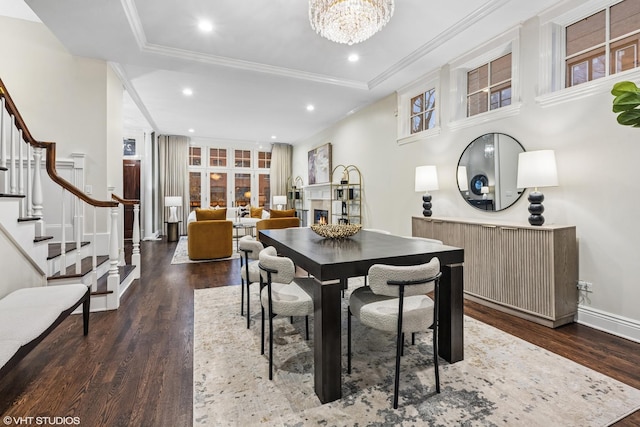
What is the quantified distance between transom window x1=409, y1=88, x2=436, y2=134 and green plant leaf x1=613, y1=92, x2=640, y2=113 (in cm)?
250

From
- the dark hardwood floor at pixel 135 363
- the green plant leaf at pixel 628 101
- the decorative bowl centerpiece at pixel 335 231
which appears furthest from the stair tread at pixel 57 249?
the green plant leaf at pixel 628 101

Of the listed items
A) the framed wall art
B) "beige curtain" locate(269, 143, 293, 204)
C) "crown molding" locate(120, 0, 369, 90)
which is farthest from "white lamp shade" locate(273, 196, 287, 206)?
"crown molding" locate(120, 0, 369, 90)

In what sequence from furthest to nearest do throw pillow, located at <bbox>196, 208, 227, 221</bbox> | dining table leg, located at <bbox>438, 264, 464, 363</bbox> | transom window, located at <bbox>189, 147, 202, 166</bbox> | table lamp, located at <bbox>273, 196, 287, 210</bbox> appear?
table lamp, located at <bbox>273, 196, 287, 210</bbox>, transom window, located at <bbox>189, 147, 202, 166</bbox>, throw pillow, located at <bbox>196, 208, 227, 221</bbox>, dining table leg, located at <bbox>438, 264, 464, 363</bbox>

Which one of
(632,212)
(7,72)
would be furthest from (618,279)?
(7,72)

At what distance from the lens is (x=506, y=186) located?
10.4ft

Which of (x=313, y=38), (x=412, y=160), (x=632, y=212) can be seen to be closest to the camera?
(x=632, y=212)

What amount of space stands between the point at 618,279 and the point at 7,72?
684cm

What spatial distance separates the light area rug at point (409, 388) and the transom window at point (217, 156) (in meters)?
7.95

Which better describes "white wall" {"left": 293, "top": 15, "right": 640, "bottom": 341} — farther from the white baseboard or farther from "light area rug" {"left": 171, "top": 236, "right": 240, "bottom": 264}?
"light area rug" {"left": 171, "top": 236, "right": 240, "bottom": 264}

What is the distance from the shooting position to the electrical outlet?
100 inches

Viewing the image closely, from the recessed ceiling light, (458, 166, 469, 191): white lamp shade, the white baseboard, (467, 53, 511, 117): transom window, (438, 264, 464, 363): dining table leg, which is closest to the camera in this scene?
(438, 264, 464, 363): dining table leg

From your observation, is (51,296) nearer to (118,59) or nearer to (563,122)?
(118,59)

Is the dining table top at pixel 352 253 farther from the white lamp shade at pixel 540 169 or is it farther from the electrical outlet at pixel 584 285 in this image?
the electrical outlet at pixel 584 285

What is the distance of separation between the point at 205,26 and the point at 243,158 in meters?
6.81
